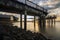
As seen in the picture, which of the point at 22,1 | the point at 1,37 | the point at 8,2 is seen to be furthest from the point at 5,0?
the point at 1,37

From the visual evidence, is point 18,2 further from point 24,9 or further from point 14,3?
point 24,9

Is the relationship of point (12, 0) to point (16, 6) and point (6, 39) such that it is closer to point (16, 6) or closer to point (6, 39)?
point (16, 6)

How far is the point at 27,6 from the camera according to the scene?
38750 mm

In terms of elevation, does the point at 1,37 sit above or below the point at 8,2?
below

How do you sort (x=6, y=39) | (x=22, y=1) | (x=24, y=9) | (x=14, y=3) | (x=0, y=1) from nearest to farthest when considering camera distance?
(x=6, y=39)
(x=0, y=1)
(x=14, y=3)
(x=22, y=1)
(x=24, y=9)

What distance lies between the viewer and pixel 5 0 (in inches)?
1180

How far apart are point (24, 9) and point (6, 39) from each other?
77.1 feet

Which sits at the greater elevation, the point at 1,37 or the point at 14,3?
the point at 14,3

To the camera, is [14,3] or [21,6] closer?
[14,3]

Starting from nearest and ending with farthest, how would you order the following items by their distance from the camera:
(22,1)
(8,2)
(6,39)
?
(6,39) → (8,2) → (22,1)

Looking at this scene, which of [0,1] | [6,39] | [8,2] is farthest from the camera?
[8,2]

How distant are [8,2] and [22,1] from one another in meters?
5.31

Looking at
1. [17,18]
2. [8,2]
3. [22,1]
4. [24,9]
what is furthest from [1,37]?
[17,18]

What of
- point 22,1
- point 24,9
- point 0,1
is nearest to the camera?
point 0,1
